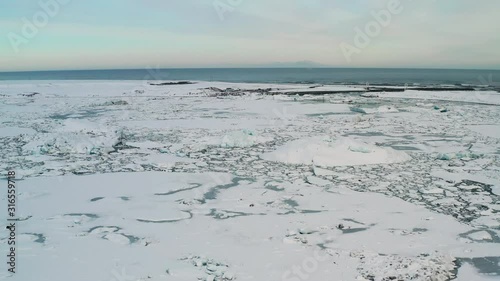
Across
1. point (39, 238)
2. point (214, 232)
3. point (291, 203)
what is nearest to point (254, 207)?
point (291, 203)

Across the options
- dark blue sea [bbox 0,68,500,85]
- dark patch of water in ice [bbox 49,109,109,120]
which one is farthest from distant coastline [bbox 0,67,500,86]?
dark patch of water in ice [bbox 49,109,109,120]

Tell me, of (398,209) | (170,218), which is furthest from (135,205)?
(398,209)

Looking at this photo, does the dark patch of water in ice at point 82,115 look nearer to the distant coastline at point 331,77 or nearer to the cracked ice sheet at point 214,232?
the cracked ice sheet at point 214,232

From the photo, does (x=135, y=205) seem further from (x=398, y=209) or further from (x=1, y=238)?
(x=398, y=209)

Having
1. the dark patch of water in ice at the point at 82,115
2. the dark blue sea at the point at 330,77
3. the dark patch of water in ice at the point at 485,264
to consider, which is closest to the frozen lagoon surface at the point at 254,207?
the dark patch of water in ice at the point at 485,264

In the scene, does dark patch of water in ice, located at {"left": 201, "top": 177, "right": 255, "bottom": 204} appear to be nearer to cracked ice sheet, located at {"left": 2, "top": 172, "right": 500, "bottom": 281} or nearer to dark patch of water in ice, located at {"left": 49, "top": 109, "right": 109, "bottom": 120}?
cracked ice sheet, located at {"left": 2, "top": 172, "right": 500, "bottom": 281}
